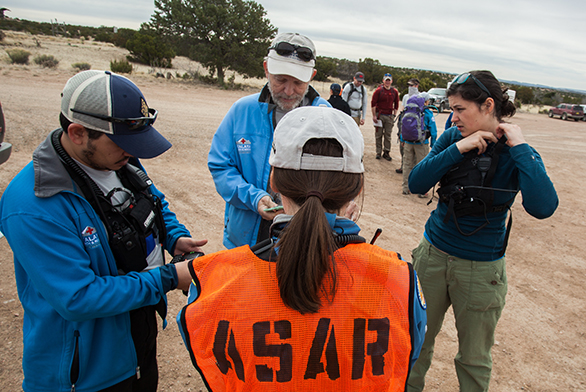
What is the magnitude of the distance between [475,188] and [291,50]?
1.51 meters

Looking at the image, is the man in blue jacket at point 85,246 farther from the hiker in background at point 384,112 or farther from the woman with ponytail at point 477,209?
the hiker in background at point 384,112

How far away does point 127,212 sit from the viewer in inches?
71.5

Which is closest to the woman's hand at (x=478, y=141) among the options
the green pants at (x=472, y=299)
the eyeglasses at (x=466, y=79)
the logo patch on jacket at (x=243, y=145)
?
the eyeglasses at (x=466, y=79)

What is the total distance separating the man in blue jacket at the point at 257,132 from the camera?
237 centimetres

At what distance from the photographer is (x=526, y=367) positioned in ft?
11.1

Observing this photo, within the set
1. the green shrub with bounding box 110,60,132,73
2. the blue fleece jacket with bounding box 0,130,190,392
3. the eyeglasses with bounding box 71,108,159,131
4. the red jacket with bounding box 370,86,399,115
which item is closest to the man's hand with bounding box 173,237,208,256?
the blue fleece jacket with bounding box 0,130,190,392

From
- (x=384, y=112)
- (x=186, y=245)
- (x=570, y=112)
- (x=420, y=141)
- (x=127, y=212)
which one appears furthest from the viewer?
(x=570, y=112)

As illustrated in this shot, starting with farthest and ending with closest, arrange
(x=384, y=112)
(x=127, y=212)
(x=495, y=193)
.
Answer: (x=384, y=112) → (x=495, y=193) → (x=127, y=212)

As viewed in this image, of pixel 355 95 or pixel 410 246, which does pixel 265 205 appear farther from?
pixel 355 95

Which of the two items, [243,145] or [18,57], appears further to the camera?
[18,57]

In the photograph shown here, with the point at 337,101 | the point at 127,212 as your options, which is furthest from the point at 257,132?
the point at 337,101

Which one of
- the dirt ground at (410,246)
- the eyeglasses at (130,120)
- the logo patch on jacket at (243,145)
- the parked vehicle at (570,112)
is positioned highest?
the parked vehicle at (570,112)

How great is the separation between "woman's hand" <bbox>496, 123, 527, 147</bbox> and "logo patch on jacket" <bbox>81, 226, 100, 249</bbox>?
2342 mm

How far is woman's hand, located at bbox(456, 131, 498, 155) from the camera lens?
2254mm
